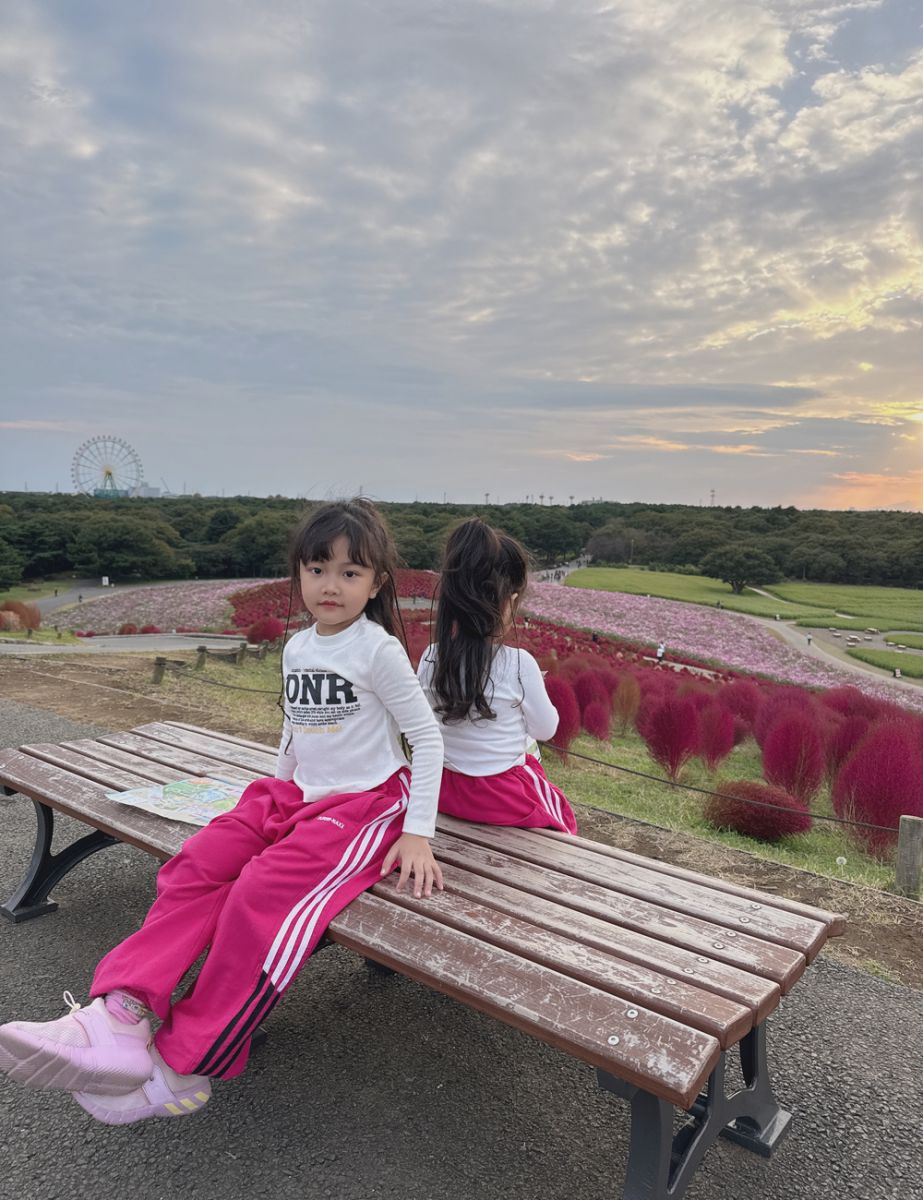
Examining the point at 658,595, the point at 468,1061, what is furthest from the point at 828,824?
the point at 658,595

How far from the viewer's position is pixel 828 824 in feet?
19.5

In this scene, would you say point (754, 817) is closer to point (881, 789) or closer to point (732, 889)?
point (881, 789)

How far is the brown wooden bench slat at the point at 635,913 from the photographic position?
189 cm

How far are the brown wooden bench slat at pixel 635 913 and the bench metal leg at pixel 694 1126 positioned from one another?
228 mm

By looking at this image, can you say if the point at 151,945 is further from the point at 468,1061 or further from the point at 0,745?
the point at 0,745

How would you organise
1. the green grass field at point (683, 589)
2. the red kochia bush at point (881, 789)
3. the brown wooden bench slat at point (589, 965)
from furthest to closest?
the green grass field at point (683, 589) → the red kochia bush at point (881, 789) → the brown wooden bench slat at point (589, 965)

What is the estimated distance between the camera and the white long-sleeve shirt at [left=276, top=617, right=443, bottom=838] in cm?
243

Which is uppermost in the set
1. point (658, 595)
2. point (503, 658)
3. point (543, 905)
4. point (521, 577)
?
point (521, 577)

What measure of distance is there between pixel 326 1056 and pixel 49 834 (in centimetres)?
165

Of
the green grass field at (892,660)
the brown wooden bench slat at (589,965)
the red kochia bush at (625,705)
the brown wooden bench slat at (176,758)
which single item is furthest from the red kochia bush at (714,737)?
the green grass field at (892,660)

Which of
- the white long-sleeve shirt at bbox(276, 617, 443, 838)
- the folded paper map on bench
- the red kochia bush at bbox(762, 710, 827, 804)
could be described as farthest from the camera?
the red kochia bush at bbox(762, 710, 827, 804)

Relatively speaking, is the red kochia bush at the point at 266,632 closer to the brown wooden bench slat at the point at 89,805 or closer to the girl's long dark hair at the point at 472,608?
the brown wooden bench slat at the point at 89,805

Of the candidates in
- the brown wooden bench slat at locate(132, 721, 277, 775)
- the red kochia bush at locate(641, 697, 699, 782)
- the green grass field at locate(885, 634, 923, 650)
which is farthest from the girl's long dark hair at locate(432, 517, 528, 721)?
the green grass field at locate(885, 634, 923, 650)

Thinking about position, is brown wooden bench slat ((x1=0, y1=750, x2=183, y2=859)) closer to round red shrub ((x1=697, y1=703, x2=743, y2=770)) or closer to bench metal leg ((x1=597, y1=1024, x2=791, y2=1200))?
bench metal leg ((x1=597, y1=1024, x2=791, y2=1200))
